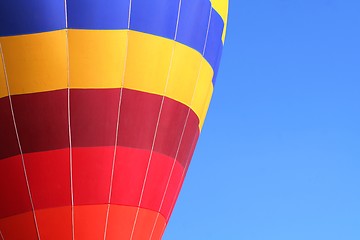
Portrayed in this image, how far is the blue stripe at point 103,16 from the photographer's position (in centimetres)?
899

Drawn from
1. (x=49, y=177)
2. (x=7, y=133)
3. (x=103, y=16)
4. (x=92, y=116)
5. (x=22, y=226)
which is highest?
(x=103, y=16)

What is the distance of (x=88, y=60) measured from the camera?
29.8 ft

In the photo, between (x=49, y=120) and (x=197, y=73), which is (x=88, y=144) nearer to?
(x=49, y=120)

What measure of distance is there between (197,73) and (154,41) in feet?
2.59

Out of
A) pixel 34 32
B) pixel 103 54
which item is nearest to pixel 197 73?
pixel 103 54

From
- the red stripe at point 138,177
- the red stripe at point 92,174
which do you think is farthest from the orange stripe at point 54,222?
the red stripe at point 138,177

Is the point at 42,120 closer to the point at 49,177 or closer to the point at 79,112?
the point at 79,112

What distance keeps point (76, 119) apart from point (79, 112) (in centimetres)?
8

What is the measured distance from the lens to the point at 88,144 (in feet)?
30.0

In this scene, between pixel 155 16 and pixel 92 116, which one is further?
pixel 155 16

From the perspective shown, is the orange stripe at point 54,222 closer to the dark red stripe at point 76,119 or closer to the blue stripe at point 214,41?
the dark red stripe at point 76,119

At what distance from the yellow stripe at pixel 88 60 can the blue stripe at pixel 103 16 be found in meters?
0.07

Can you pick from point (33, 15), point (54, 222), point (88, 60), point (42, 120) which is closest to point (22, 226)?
point (54, 222)

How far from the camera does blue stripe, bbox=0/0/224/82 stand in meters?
8.99
